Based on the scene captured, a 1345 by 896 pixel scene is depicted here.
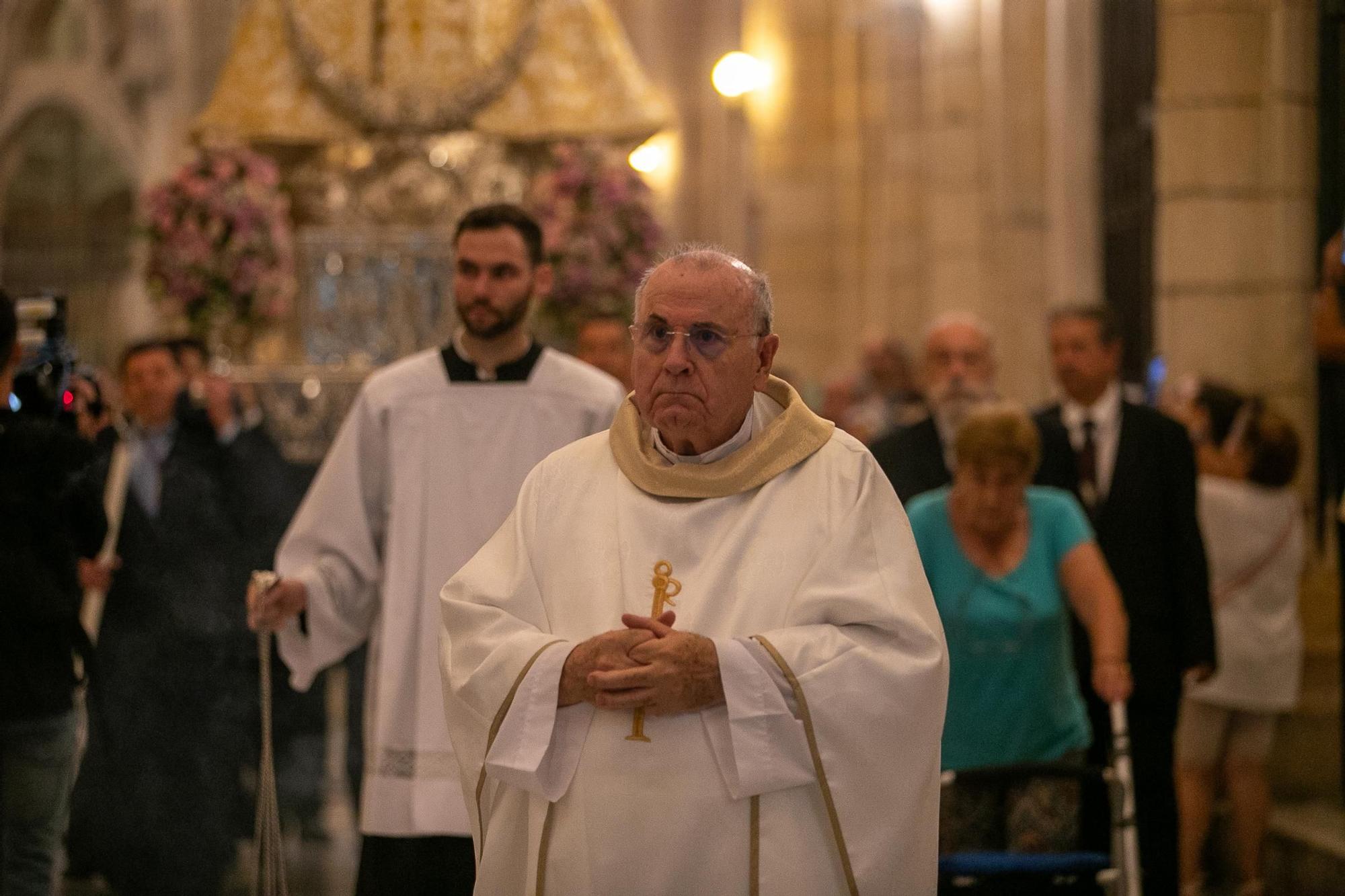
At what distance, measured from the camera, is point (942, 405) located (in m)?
6.16

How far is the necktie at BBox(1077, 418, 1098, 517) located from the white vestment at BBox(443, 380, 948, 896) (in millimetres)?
2865

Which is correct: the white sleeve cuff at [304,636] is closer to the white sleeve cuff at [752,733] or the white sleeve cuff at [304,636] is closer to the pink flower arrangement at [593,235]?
the white sleeve cuff at [752,733]

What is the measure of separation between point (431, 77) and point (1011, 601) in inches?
184

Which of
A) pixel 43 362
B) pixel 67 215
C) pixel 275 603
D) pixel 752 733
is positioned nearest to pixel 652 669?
pixel 752 733

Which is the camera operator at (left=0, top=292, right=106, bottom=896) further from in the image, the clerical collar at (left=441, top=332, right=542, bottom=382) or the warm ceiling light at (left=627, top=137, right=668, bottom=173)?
the warm ceiling light at (left=627, top=137, right=668, bottom=173)

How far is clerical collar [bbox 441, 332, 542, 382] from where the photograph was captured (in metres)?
4.68

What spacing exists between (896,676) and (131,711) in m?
3.82

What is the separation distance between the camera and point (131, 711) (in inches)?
244

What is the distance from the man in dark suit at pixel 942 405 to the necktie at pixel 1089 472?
0.08 metres

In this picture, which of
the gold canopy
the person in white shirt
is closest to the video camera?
the gold canopy

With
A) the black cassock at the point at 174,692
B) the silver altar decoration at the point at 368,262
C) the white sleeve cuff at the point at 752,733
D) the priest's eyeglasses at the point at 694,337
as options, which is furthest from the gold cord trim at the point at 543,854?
the silver altar decoration at the point at 368,262

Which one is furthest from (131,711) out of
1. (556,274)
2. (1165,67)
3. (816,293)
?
(816,293)

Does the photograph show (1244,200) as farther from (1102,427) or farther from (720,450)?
(720,450)

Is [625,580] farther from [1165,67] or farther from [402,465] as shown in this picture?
[1165,67]
